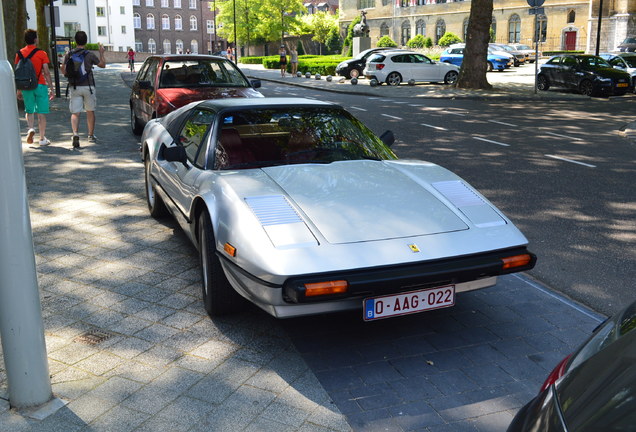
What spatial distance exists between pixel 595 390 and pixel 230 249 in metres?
2.65

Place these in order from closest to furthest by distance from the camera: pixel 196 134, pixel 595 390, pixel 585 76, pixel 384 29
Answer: pixel 595 390, pixel 196 134, pixel 585 76, pixel 384 29

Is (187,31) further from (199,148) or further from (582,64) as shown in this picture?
(199,148)

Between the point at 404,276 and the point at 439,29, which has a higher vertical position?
the point at 439,29

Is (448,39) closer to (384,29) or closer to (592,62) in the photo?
(384,29)

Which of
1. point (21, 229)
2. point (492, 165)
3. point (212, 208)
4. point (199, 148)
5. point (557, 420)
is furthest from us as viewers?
point (492, 165)

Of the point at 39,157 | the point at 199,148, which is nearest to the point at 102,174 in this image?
the point at 39,157

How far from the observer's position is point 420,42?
71500 mm

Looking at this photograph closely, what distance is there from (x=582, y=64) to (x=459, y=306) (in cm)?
2294

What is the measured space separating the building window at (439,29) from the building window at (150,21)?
4626cm

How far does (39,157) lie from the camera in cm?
1069

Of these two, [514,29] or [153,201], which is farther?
[514,29]

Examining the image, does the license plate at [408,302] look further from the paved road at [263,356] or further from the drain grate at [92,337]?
the drain grate at [92,337]

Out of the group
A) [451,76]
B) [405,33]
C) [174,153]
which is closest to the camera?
[174,153]

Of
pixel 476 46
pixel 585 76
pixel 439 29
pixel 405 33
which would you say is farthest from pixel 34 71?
pixel 405 33
